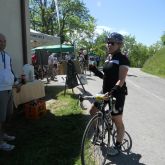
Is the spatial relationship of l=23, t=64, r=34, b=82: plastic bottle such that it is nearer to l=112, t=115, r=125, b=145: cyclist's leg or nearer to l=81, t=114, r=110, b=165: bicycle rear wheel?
l=112, t=115, r=125, b=145: cyclist's leg

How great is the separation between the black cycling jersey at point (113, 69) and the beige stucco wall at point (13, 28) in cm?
503

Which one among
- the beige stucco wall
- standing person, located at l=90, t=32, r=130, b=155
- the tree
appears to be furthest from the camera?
the tree

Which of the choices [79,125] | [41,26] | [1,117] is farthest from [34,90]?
[41,26]

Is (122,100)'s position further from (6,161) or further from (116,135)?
(6,161)

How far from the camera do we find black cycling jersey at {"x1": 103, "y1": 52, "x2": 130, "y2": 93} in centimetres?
615

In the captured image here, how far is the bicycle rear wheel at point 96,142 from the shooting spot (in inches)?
225

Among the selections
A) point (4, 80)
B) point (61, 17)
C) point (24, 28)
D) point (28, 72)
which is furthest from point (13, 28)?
point (61, 17)

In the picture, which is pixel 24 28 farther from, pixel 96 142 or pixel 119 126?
pixel 96 142

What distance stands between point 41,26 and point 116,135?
205 ft

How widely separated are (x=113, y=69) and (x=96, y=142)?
1.21 meters

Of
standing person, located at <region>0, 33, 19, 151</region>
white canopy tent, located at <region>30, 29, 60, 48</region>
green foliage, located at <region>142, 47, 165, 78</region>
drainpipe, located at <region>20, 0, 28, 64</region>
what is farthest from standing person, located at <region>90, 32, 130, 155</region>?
green foliage, located at <region>142, 47, 165, 78</region>

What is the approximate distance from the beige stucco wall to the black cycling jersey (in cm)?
503

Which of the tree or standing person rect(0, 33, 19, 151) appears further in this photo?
the tree

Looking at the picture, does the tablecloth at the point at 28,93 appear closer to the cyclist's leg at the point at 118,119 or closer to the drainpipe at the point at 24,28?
the drainpipe at the point at 24,28
